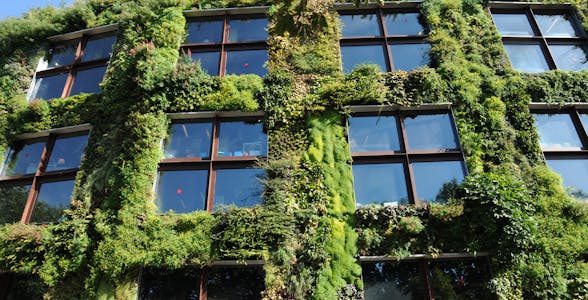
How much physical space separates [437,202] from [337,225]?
2.27 m

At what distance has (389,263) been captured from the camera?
9078 mm

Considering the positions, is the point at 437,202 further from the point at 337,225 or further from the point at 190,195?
the point at 190,195

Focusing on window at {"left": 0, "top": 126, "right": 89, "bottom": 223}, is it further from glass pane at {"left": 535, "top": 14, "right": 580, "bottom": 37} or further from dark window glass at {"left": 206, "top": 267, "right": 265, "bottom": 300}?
glass pane at {"left": 535, "top": 14, "right": 580, "bottom": 37}

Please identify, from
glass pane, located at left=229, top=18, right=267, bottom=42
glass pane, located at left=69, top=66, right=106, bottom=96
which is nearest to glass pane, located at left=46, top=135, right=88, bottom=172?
glass pane, located at left=69, top=66, right=106, bottom=96

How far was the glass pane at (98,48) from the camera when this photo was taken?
13.3 meters

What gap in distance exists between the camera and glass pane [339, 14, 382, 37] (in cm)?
1292

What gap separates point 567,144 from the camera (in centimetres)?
1078

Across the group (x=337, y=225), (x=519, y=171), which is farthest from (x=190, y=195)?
(x=519, y=171)

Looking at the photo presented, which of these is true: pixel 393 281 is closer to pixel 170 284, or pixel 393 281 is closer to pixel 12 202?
pixel 170 284

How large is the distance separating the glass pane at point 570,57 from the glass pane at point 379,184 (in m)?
5.99

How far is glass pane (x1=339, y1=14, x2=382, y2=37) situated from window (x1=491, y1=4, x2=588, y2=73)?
3.54m

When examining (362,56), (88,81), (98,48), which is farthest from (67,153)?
(362,56)

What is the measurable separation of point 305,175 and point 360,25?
5.50 metres

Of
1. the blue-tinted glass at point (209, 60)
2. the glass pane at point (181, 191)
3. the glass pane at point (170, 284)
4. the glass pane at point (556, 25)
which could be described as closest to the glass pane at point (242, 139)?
the glass pane at point (181, 191)
